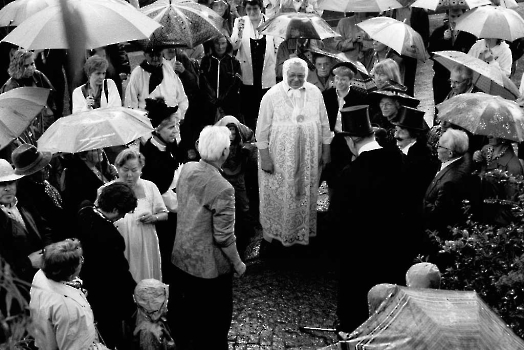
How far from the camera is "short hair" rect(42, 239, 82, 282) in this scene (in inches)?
187

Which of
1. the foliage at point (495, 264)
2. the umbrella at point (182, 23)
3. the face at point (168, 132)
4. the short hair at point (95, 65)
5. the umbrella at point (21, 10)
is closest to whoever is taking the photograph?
the foliage at point (495, 264)

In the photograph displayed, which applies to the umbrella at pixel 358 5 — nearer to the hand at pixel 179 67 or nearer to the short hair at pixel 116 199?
the hand at pixel 179 67

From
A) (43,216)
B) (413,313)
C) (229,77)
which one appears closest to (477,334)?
(413,313)

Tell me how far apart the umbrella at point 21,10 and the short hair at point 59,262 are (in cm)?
528

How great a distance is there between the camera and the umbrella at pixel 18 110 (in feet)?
20.9

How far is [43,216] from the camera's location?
19.9 ft

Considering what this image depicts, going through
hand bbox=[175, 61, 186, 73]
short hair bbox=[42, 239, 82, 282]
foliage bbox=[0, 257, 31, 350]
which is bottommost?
hand bbox=[175, 61, 186, 73]

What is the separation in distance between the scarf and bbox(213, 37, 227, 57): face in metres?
1.20

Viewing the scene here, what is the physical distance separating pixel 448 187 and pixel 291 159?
2.11m

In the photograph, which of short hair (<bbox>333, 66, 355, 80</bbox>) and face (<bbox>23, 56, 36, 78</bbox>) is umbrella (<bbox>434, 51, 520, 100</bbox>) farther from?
face (<bbox>23, 56, 36, 78</bbox>)

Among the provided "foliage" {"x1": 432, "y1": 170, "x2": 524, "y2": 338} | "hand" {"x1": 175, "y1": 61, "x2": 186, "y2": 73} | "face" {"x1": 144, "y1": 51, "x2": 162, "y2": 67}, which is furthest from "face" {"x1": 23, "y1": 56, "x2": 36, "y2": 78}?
"foliage" {"x1": 432, "y1": 170, "x2": 524, "y2": 338}

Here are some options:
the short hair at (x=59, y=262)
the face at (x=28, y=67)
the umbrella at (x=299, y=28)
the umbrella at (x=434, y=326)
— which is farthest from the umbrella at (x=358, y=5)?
the umbrella at (x=434, y=326)

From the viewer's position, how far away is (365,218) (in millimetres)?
6301

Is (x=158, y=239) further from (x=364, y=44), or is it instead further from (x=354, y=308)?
(x=364, y=44)
